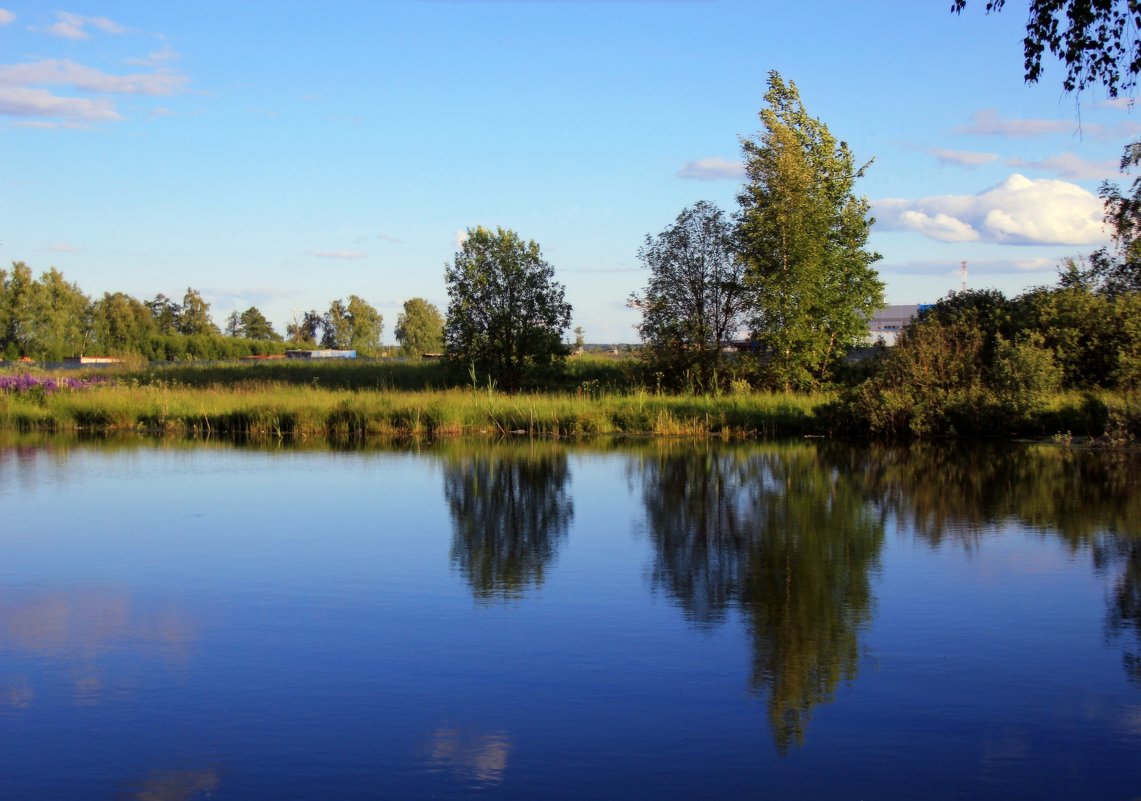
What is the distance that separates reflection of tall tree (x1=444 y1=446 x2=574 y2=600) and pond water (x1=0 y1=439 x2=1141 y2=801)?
0.08m

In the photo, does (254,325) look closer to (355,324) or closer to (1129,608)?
(355,324)

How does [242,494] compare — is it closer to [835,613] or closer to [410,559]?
[410,559]

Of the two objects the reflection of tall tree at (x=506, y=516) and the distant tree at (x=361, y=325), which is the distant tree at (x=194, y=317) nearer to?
the distant tree at (x=361, y=325)

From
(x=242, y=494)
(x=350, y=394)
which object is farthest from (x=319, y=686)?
(x=350, y=394)

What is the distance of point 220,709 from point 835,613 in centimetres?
478

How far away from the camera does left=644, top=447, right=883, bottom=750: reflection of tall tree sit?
735cm

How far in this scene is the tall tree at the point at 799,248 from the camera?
33.6 meters

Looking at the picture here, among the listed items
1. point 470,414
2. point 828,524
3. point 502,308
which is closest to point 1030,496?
point 828,524

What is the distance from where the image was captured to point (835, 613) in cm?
885

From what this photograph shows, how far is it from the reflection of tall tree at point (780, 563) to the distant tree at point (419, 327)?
60.5m

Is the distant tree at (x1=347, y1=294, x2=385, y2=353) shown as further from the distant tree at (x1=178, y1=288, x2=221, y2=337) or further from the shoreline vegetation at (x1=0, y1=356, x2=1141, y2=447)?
the shoreline vegetation at (x1=0, y1=356, x2=1141, y2=447)

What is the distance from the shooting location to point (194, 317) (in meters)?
98.0

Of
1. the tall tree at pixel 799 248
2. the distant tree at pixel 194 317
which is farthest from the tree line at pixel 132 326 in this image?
the tall tree at pixel 799 248

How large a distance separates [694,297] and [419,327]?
58.9m
